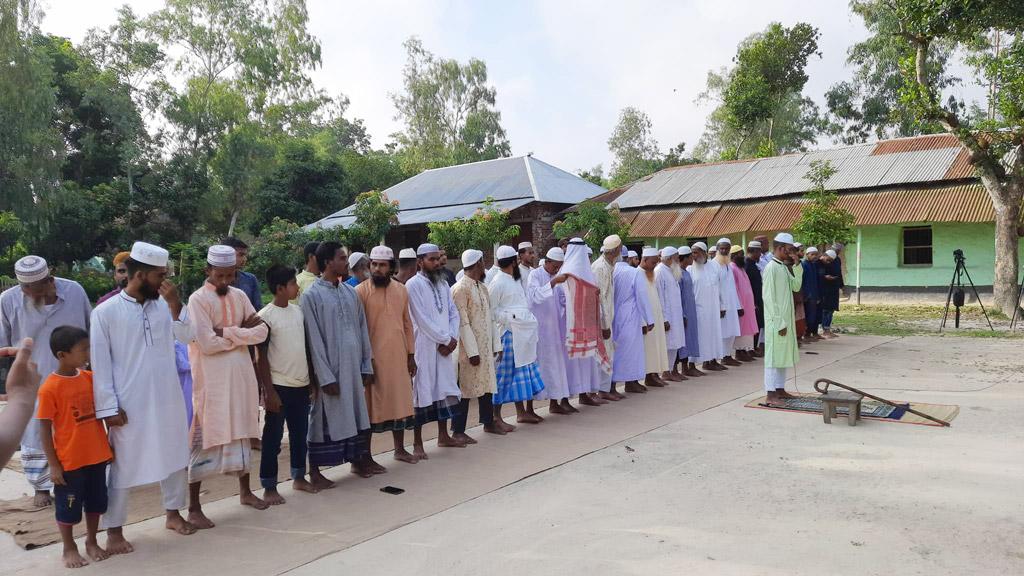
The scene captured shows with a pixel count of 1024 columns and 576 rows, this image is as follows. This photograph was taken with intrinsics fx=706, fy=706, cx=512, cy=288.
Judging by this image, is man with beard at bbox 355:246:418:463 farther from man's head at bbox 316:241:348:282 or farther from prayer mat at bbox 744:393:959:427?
prayer mat at bbox 744:393:959:427

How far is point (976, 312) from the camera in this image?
15.9 meters

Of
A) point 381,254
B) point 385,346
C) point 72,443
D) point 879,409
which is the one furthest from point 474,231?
point 72,443

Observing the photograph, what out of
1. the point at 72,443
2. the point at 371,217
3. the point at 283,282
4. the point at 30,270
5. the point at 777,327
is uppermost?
the point at 371,217

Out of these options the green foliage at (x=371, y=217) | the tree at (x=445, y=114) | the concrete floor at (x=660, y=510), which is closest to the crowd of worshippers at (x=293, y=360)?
the concrete floor at (x=660, y=510)

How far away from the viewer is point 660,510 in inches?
165

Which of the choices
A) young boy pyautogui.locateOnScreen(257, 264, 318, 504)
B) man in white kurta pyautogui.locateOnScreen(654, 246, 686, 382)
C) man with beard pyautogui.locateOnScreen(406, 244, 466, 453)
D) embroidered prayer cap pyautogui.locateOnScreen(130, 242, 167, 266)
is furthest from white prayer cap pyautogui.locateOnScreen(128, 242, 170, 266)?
man in white kurta pyautogui.locateOnScreen(654, 246, 686, 382)

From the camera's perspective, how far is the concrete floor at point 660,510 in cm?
350

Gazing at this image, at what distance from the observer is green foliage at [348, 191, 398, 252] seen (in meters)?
20.2

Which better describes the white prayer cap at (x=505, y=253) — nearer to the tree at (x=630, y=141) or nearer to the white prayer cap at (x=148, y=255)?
the white prayer cap at (x=148, y=255)

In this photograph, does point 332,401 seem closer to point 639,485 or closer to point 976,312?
point 639,485

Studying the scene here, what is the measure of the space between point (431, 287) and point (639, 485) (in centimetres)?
215

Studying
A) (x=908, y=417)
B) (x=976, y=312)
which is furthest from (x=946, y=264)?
(x=908, y=417)

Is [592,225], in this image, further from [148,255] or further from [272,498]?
[148,255]

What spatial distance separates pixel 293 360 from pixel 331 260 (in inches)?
28.1
